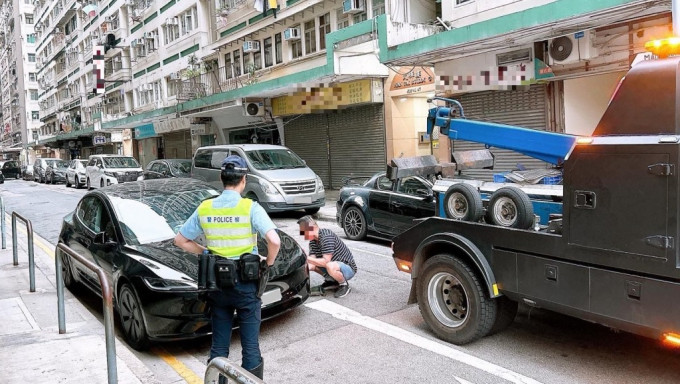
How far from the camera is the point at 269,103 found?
23.5 metres

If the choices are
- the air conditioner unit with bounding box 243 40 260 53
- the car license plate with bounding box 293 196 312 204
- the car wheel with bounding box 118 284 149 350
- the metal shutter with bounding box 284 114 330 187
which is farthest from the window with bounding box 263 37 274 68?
the car wheel with bounding box 118 284 149 350

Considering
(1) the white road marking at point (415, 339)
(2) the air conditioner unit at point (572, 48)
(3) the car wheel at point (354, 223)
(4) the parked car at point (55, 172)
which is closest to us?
(1) the white road marking at point (415, 339)

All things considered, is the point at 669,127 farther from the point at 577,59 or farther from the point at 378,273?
the point at 577,59

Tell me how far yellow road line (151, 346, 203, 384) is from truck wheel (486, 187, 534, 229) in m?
2.75

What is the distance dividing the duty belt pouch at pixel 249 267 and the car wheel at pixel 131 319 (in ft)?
6.33

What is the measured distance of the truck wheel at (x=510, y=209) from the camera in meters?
4.46

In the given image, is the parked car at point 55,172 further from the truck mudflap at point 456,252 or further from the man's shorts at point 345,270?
the truck mudflap at point 456,252

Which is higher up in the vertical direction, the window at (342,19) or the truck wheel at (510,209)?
the window at (342,19)

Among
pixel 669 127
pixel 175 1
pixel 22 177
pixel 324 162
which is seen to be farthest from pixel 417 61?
pixel 22 177

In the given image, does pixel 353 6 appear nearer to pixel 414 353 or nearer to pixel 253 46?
pixel 253 46

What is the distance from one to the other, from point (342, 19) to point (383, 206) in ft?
38.6

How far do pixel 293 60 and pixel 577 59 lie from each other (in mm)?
12618

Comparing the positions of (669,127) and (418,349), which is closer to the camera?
(669,127)

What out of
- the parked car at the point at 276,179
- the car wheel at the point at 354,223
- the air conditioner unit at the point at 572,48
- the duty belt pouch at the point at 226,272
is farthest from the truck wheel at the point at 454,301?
the air conditioner unit at the point at 572,48
